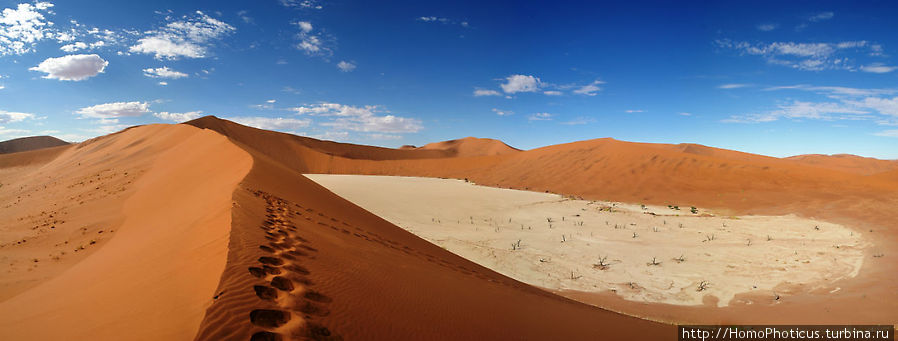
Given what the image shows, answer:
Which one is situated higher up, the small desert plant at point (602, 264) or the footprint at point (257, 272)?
the footprint at point (257, 272)

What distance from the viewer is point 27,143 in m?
51.8

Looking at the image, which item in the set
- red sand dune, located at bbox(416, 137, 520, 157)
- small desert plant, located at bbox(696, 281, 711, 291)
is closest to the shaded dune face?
small desert plant, located at bbox(696, 281, 711, 291)

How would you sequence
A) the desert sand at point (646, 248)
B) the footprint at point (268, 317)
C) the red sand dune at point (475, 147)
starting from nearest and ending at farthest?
the footprint at point (268, 317)
the desert sand at point (646, 248)
the red sand dune at point (475, 147)

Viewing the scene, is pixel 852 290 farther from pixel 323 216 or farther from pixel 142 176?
pixel 142 176

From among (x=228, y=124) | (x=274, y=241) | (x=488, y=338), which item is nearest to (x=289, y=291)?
(x=274, y=241)

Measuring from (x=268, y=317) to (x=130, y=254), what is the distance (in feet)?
9.38

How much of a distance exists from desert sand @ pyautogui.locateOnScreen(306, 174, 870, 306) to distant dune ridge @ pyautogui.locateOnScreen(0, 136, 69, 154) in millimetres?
63550

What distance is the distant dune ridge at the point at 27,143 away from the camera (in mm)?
46528

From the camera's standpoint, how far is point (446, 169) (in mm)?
36125

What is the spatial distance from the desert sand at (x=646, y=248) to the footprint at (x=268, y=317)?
4.57m

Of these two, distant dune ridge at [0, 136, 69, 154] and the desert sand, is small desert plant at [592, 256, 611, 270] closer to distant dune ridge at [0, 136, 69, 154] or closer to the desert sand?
the desert sand

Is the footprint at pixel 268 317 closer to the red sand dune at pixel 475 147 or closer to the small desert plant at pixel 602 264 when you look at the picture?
the small desert plant at pixel 602 264

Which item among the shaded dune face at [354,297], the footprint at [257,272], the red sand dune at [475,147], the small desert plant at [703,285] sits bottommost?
the small desert plant at [703,285]

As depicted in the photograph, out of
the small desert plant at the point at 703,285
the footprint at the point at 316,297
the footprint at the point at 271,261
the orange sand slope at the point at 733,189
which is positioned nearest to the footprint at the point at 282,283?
the footprint at the point at 316,297
